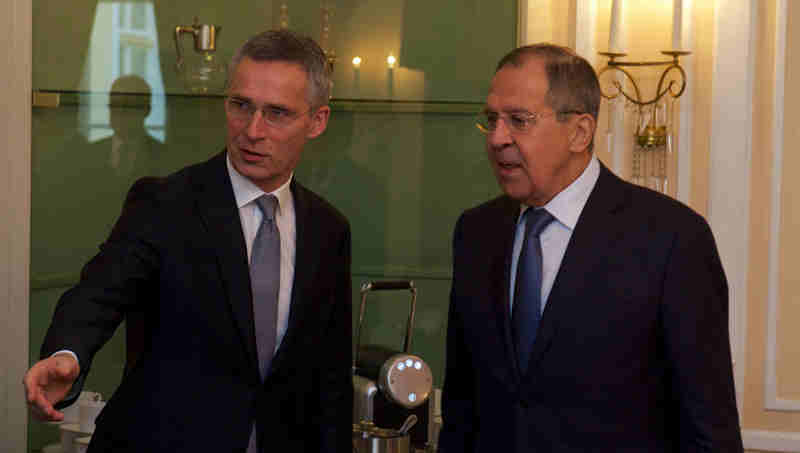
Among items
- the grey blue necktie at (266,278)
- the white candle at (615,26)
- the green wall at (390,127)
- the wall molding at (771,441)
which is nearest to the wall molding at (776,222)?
the wall molding at (771,441)

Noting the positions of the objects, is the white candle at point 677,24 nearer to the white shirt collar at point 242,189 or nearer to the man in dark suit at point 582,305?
the man in dark suit at point 582,305

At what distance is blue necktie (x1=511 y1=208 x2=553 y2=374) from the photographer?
158 centimetres

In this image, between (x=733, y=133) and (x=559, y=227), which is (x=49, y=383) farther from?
(x=733, y=133)

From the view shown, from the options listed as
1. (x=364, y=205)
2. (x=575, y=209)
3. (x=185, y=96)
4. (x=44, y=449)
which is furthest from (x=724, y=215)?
(x=44, y=449)

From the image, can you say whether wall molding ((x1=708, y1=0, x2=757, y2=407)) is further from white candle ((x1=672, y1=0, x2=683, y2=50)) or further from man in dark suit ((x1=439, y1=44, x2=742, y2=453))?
man in dark suit ((x1=439, y1=44, x2=742, y2=453))

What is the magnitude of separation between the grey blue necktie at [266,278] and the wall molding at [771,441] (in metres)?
1.48

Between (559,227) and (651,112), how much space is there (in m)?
1.08

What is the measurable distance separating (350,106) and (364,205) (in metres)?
0.25

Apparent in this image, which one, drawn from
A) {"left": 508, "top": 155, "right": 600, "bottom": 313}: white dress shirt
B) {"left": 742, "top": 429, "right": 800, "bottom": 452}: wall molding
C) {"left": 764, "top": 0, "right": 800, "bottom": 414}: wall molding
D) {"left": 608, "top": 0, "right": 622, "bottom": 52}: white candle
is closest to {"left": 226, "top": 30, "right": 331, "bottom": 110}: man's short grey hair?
{"left": 508, "top": 155, "right": 600, "bottom": 313}: white dress shirt

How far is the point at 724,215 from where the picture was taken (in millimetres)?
2580

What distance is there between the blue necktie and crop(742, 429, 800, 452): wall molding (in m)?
1.29

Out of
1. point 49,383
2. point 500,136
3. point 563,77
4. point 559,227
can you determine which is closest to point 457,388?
point 559,227

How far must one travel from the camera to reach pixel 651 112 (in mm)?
2602

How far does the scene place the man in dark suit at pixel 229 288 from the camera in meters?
1.64
